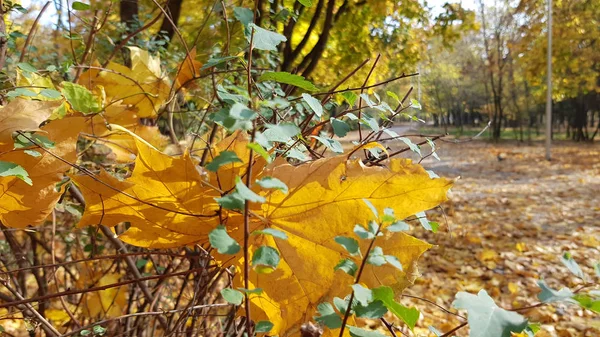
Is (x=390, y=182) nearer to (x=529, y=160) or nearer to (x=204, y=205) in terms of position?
(x=204, y=205)

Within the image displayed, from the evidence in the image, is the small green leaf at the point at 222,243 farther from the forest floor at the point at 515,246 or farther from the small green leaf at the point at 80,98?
the forest floor at the point at 515,246

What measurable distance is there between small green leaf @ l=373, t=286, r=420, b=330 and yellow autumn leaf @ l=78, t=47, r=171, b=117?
0.64 m

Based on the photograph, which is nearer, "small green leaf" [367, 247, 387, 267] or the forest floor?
"small green leaf" [367, 247, 387, 267]

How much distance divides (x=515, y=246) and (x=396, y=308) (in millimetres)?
4788

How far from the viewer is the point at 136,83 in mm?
859

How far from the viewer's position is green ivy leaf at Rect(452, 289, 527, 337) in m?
0.33

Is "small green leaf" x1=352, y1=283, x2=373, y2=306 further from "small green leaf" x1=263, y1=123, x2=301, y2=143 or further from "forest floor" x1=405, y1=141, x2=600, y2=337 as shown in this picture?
"forest floor" x1=405, y1=141, x2=600, y2=337

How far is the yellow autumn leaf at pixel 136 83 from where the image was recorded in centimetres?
87

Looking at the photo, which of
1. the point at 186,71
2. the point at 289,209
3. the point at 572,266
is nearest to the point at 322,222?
the point at 289,209

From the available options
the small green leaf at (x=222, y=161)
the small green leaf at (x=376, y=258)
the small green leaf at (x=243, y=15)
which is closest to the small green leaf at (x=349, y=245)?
the small green leaf at (x=376, y=258)

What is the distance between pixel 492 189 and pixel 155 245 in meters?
8.78

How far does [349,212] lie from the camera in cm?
48

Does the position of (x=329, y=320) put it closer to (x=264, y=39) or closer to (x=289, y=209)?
(x=289, y=209)

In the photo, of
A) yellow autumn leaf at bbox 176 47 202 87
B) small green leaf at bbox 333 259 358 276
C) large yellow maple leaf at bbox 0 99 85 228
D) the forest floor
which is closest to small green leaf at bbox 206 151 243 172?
small green leaf at bbox 333 259 358 276
